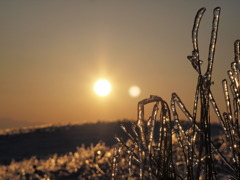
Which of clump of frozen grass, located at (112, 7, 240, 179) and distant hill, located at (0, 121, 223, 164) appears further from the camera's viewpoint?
distant hill, located at (0, 121, 223, 164)

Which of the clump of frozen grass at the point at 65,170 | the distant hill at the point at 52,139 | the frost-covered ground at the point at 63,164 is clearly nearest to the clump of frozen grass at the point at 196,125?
the frost-covered ground at the point at 63,164

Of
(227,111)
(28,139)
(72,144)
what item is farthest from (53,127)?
(227,111)

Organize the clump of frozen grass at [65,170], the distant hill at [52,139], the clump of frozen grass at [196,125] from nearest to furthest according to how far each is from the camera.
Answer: the clump of frozen grass at [196,125] → the clump of frozen grass at [65,170] → the distant hill at [52,139]

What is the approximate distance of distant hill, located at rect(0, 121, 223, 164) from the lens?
7.97 meters

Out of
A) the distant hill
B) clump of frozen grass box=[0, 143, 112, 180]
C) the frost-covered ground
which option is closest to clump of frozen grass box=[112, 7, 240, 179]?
the frost-covered ground

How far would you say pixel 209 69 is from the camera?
2018 mm

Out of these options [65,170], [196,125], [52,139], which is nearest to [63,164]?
[65,170]

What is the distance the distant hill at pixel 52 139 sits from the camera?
7.97 meters

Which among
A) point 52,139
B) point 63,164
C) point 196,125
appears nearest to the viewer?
point 196,125

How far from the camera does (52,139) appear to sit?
9.70m

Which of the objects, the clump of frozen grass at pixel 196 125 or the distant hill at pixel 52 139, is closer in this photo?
the clump of frozen grass at pixel 196 125

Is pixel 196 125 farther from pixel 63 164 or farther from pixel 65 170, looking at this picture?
pixel 63 164

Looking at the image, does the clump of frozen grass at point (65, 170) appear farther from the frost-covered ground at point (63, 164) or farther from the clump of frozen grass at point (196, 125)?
the clump of frozen grass at point (196, 125)

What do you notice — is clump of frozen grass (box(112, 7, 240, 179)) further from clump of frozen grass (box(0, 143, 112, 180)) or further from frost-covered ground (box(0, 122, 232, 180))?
clump of frozen grass (box(0, 143, 112, 180))
